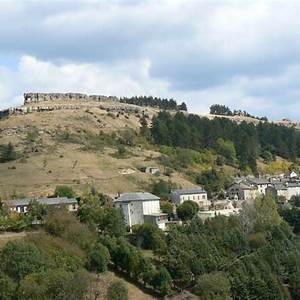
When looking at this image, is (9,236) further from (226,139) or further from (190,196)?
(226,139)

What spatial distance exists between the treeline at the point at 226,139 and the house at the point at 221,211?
1224 inches

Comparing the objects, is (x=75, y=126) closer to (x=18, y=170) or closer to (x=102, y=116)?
(x=102, y=116)

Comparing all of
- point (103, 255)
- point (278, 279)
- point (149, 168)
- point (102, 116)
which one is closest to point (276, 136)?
point (102, 116)

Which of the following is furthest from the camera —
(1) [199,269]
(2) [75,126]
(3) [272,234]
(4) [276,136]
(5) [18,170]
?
(4) [276,136]

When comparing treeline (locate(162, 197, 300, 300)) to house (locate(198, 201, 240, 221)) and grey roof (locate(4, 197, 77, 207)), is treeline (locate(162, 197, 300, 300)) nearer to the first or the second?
house (locate(198, 201, 240, 221))

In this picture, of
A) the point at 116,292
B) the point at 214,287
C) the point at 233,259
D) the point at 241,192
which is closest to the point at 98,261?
the point at 116,292

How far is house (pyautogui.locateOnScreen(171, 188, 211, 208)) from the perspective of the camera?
94062 millimetres

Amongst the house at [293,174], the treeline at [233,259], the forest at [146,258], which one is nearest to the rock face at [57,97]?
the house at [293,174]

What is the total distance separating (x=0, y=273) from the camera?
54031 mm

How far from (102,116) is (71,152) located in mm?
30324

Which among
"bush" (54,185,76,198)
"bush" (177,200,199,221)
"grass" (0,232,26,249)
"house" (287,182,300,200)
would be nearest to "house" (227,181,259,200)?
"house" (287,182,300,200)

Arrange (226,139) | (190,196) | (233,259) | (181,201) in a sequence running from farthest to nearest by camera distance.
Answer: (226,139)
(190,196)
(181,201)
(233,259)

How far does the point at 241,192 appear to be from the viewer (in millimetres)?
105125

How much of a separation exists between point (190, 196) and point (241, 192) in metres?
13.4
